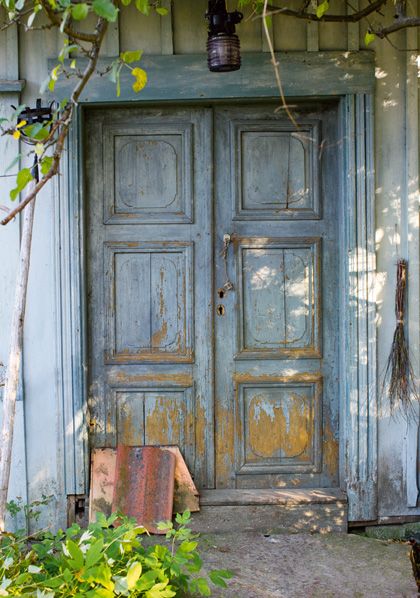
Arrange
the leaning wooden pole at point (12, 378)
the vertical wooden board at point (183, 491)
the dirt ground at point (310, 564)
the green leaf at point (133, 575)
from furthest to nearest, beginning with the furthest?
the vertical wooden board at point (183, 491), the dirt ground at point (310, 564), the leaning wooden pole at point (12, 378), the green leaf at point (133, 575)

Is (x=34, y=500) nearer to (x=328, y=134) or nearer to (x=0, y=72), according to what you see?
(x=0, y=72)

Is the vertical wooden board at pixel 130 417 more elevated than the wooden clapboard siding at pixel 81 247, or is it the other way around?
the wooden clapboard siding at pixel 81 247

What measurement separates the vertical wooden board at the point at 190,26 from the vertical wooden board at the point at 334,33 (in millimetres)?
711

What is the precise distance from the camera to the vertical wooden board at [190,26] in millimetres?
4871

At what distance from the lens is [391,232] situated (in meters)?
4.94

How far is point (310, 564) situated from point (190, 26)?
323 cm

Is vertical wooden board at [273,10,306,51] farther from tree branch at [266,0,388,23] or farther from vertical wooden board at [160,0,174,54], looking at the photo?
vertical wooden board at [160,0,174,54]

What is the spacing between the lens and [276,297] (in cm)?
514

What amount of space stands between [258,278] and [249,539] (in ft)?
5.26

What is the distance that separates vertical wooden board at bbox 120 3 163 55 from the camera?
16.0ft

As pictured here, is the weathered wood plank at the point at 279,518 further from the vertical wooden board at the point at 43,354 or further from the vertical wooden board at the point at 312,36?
the vertical wooden board at the point at 312,36

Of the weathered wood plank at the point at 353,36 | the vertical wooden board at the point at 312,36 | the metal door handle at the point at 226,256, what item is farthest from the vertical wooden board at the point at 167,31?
the metal door handle at the point at 226,256

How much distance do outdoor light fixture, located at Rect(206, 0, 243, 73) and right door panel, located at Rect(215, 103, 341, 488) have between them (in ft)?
2.08

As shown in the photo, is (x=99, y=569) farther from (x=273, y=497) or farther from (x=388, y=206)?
(x=388, y=206)
